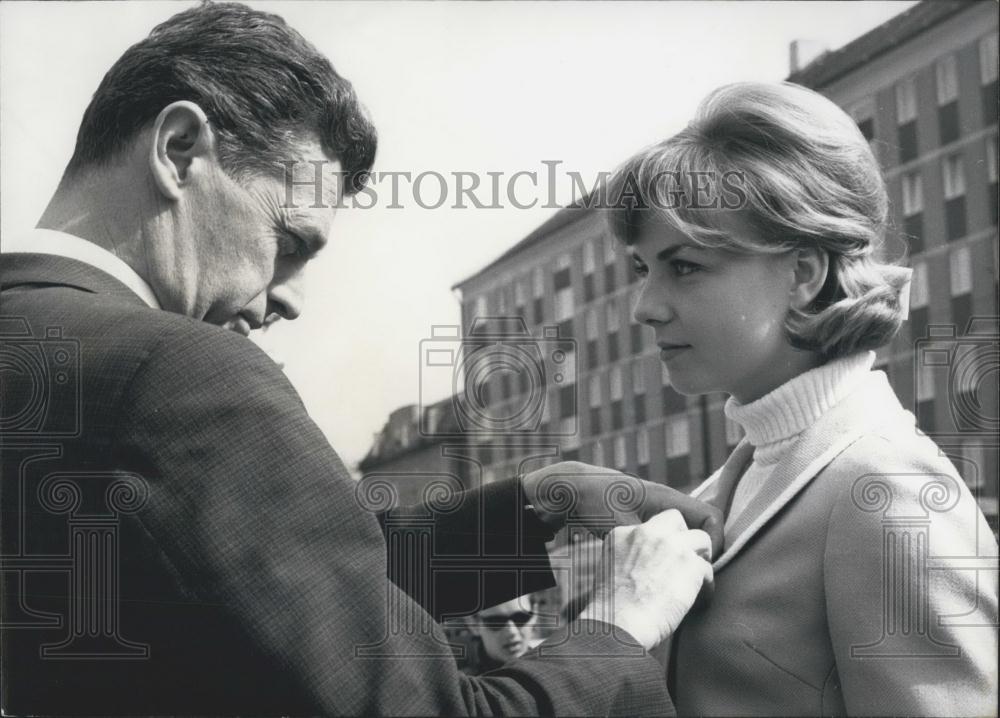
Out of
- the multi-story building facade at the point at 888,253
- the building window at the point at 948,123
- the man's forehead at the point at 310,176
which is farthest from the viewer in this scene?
the building window at the point at 948,123

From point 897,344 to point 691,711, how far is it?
3.23 metres

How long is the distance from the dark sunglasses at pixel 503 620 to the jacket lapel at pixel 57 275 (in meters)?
1.22

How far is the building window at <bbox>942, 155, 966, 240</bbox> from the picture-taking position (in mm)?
3407

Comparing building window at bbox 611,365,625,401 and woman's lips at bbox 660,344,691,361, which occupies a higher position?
building window at bbox 611,365,625,401

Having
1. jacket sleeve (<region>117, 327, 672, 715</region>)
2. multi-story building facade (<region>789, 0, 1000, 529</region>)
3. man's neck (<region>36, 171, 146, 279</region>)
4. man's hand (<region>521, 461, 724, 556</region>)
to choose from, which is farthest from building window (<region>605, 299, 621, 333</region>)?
jacket sleeve (<region>117, 327, 672, 715</region>)

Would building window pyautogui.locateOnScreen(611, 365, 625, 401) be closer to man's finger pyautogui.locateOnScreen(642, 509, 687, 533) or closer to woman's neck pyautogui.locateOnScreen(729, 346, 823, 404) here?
woman's neck pyautogui.locateOnScreen(729, 346, 823, 404)

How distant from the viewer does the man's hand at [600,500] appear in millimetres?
1748

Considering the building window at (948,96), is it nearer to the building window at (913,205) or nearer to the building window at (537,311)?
→ the building window at (913,205)

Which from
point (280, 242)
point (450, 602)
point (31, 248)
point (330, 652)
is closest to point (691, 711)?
point (450, 602)

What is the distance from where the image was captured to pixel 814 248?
69.1 inches

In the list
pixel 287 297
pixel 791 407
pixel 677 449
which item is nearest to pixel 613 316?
pixel 677 449

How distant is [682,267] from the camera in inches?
69.9

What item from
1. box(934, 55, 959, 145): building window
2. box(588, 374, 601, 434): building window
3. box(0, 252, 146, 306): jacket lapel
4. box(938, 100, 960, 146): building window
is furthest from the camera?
box(934, 55, 959, 145): building window

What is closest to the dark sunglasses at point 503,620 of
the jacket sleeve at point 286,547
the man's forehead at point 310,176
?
the man's forehead at point 310,176
